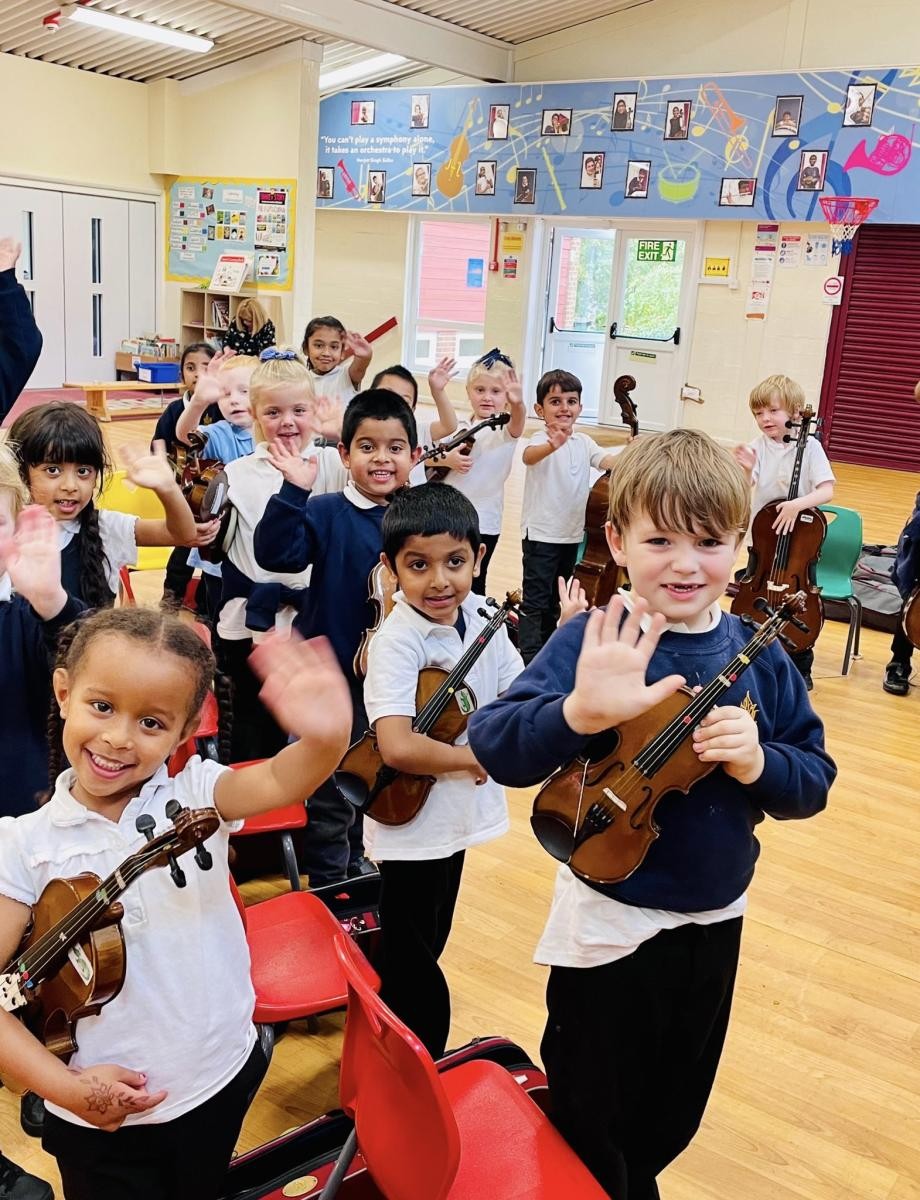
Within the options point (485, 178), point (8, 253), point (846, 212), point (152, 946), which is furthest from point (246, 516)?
point (485, 178)

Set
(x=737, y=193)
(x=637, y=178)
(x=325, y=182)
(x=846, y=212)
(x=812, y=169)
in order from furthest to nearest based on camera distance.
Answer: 1. (x=325, y=182)
2. (x=637, y=178)
3. (x=737, y=193)
4. (x=812, y=169)
5. (x=846, y=212)

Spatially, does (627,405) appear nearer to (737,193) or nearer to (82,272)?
(737,193)

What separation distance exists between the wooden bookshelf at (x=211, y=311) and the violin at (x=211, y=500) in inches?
365

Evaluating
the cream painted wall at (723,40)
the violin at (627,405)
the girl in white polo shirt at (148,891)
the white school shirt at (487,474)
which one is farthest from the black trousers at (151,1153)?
the cream painted wall at (723,40)

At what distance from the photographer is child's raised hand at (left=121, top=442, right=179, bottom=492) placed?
2.10 meters

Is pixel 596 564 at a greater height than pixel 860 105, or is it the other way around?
pixel 860 105

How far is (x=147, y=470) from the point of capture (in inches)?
83.4

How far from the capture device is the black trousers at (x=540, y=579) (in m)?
4.53

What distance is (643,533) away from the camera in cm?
141

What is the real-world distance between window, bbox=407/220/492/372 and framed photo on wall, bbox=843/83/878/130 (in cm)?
464

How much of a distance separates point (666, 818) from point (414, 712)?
0.63 meters

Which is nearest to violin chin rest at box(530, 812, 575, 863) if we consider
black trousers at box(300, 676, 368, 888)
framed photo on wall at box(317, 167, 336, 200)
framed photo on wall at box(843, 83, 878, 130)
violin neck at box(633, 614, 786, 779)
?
violin neck at box(633, 614, 786, 779)

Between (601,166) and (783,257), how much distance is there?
2272 millimetres

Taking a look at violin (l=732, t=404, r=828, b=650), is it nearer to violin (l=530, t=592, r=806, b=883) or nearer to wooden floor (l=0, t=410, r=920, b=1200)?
wooden floor (l=0, t=410, r=920, b=1200)
